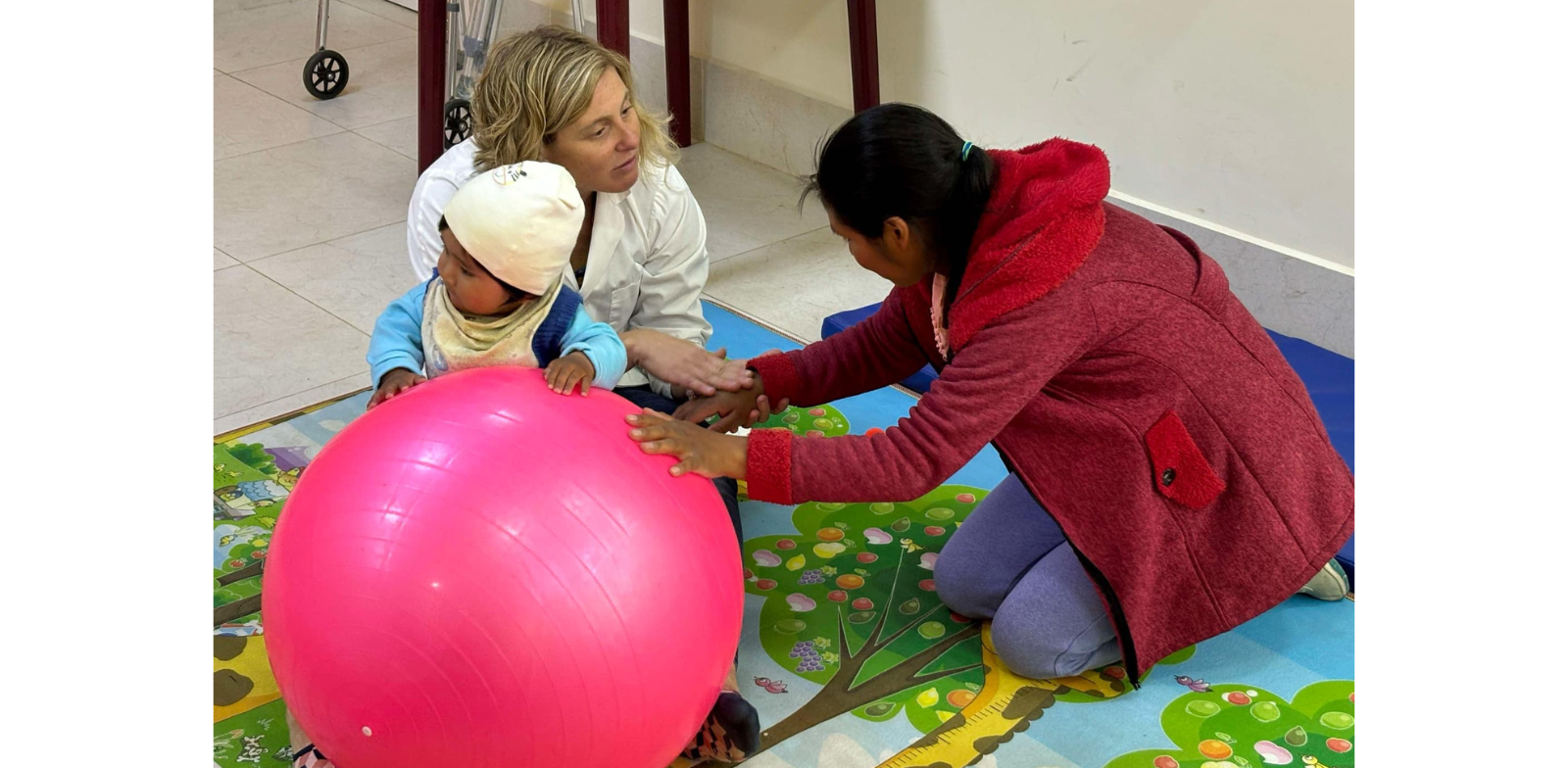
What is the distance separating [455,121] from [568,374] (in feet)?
7.74

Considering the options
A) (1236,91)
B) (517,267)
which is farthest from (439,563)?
(1236,91)

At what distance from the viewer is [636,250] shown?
234 centimetres

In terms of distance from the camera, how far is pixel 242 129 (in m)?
4.50

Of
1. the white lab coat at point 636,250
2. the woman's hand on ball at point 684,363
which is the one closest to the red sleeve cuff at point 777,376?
the woman's hand on ball at point 684,363

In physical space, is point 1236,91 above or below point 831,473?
above

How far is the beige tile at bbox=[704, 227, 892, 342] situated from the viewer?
3.32 meters

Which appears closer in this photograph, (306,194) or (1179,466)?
(1179,466)

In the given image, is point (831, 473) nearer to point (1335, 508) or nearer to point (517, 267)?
point (517, 267)

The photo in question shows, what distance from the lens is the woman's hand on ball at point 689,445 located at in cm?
168

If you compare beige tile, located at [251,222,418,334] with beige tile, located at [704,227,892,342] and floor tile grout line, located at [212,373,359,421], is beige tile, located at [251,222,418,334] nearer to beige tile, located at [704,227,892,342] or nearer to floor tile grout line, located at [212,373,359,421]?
floor tile grout line, located at [212,373,359,421]

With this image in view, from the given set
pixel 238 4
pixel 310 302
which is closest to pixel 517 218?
pixel 310 302

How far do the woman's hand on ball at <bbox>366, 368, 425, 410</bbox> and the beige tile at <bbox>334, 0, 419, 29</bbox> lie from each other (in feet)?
12.9

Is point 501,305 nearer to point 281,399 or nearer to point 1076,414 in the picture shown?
point 1076,414

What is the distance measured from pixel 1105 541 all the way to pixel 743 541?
0.68 metres
